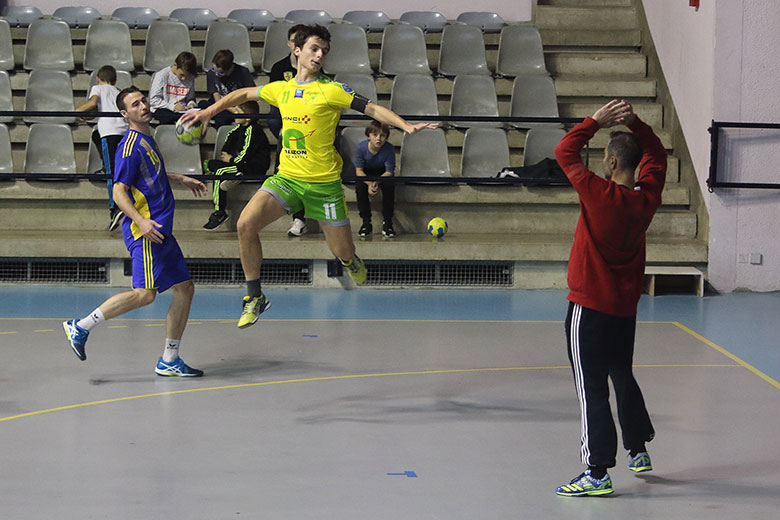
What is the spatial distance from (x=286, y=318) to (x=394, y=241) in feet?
6.43

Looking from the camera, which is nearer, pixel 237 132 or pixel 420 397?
pixel 420 397

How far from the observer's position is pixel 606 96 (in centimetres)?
1309

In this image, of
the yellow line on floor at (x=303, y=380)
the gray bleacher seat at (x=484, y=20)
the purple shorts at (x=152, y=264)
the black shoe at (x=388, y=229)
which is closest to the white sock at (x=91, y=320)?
the purple shorts at (x=152, y=264)

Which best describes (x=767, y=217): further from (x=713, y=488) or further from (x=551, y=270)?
(x=713, y=488)

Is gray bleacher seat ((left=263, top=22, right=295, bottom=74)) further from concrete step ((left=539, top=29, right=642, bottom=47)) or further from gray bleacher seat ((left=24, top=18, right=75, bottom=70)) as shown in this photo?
concrete step ((left=539, top=29, right=642, bottom=47))

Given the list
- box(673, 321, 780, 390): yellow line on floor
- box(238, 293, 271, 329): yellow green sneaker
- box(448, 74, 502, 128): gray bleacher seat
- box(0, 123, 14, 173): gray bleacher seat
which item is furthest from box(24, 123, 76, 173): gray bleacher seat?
box(673, 321, 780, 390): yellow line on floor

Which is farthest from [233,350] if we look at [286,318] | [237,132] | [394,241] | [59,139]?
[59,139]

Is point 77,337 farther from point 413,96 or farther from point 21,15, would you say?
point 21,15

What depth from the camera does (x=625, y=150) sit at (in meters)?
4.53

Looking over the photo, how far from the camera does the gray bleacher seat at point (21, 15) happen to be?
46.1 ft

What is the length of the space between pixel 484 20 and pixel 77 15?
5705 millimetres

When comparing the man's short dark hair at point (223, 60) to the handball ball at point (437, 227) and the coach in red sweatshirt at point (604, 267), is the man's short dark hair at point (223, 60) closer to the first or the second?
the handball ball at point (437, 227)

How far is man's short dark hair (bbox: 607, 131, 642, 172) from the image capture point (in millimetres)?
4535

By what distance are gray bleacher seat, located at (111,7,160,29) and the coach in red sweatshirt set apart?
10813 mm
